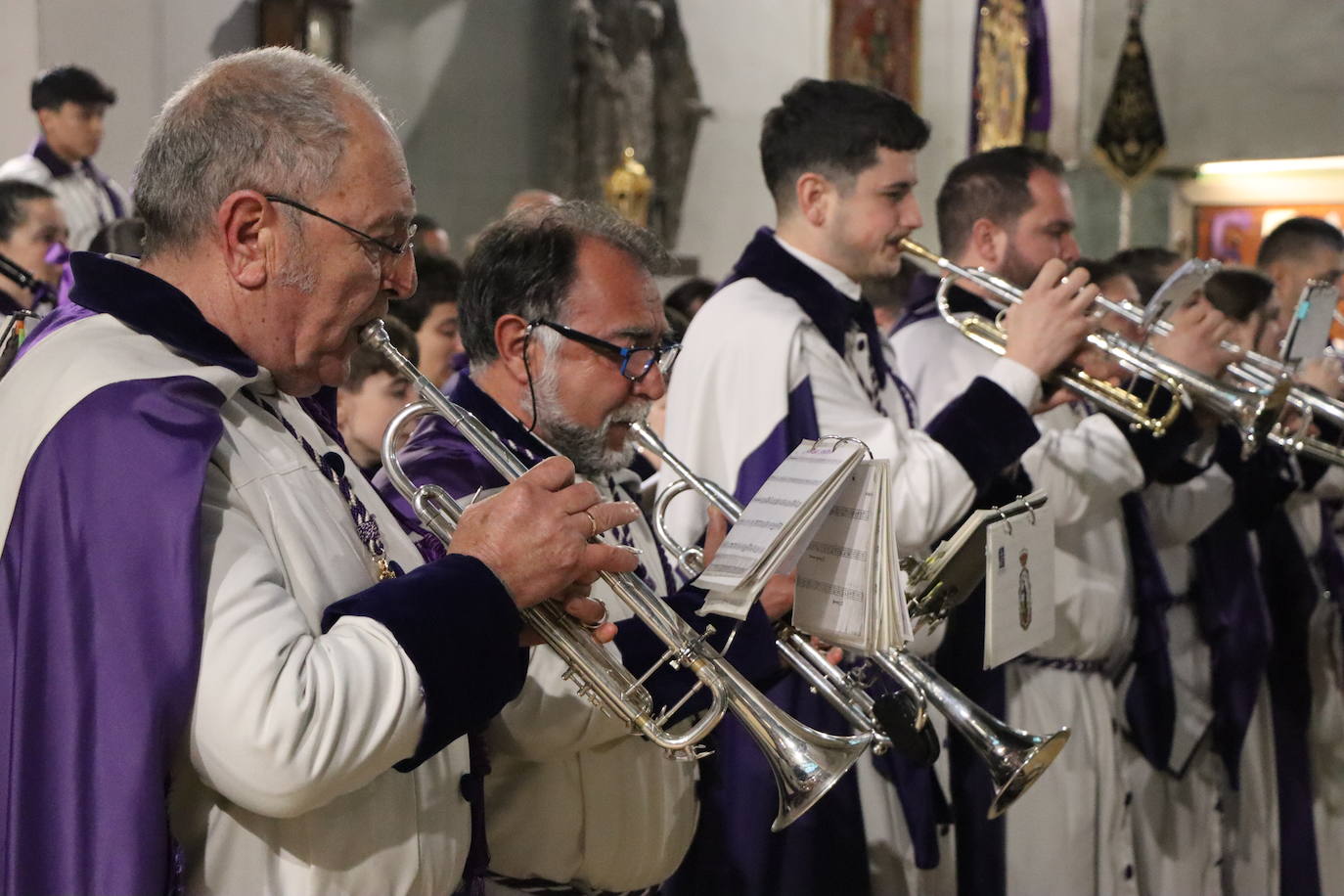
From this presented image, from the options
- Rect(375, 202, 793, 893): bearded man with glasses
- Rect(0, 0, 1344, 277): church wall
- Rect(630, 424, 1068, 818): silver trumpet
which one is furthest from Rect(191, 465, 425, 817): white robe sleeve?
Rect(0, 0, 1344, 277): church wall

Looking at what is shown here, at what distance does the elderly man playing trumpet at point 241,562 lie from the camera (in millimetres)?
1614

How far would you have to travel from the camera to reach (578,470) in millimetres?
2732

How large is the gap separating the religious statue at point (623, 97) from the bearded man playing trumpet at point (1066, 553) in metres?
5.75

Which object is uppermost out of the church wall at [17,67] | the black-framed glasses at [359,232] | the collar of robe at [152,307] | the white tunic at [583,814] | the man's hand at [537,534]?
the church wall at [17,67]

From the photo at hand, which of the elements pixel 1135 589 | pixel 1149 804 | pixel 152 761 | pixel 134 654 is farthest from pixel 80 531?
pixel 1149 804

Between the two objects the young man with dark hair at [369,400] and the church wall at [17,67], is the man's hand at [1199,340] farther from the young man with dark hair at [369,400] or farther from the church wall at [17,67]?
the church wall at [17,67]

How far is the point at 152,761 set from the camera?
162cm

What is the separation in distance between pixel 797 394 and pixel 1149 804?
6.29ft

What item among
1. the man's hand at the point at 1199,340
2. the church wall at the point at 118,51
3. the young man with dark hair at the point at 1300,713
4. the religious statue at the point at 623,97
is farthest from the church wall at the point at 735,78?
the young man with dark hair at the point at 1300,713

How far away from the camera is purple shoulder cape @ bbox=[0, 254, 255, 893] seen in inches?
63.2

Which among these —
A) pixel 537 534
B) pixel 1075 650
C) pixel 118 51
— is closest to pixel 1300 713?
pixel 1075 650

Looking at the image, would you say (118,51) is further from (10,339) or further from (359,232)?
(359,232)

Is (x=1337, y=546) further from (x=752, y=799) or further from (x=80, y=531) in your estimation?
(x=80, y=531)

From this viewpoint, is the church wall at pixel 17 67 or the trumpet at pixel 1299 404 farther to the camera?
the church wall at pixel 17 67
